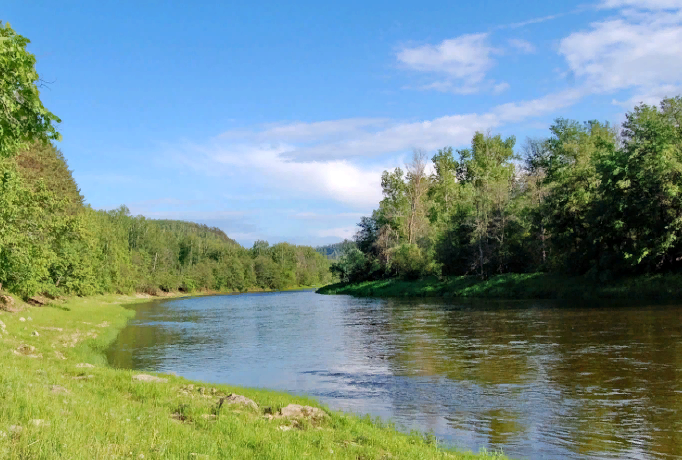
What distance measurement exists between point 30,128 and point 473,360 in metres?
18.7

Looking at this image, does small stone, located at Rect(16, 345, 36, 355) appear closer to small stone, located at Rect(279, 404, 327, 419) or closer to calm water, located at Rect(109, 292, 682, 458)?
calm water, located at Rect(109, 292, 682, 458)

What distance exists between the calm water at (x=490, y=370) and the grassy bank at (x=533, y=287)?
295 inches

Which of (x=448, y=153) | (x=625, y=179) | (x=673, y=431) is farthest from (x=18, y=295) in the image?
(x=448, y=153)

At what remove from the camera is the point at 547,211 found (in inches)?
2235

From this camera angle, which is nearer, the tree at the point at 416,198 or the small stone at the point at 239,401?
the small stone at the point at 239,401

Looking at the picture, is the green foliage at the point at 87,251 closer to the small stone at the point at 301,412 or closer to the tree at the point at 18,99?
the tree at the point at 18,99

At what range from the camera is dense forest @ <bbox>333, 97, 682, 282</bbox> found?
43500mm

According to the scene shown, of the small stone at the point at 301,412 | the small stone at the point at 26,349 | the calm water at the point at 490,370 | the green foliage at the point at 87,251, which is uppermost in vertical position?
the green foliage at the point at 87,251

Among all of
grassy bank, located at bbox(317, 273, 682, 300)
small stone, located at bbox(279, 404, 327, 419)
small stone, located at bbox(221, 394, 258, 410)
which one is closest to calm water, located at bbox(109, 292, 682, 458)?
small stone, located at bbox(279, 404, 327, 419)

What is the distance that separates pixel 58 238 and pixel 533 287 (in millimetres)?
47261

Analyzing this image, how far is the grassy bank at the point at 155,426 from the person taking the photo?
22.5ft

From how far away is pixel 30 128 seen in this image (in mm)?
9648

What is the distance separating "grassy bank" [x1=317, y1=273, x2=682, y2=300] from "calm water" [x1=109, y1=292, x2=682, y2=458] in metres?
7.48

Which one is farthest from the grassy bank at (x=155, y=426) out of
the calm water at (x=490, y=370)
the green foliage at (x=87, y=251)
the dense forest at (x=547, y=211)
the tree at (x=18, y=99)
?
the dense forest at (x=547, y=211)
